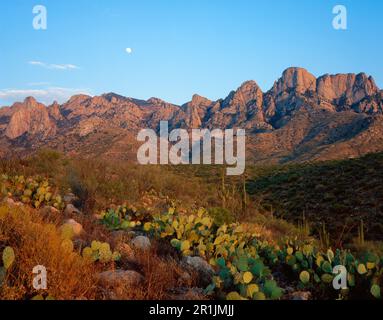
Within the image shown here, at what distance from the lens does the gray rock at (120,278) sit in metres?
2.95

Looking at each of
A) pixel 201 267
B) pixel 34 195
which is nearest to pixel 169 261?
pixel 201 267

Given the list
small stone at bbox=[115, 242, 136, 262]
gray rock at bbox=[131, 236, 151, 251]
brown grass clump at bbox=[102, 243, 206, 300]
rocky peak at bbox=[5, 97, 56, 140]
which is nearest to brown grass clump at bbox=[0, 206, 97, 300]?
brown grass clump at bbox=[102, 243, 206, 300]

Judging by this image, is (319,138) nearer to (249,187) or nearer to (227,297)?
(249,187)

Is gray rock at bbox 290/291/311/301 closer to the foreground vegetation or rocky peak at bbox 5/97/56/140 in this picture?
the foreground vegetation

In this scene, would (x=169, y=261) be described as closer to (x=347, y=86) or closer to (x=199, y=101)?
(x=199, y=101)

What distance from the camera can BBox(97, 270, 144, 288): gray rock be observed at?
2.95 meters

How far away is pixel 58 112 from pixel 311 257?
163426 mm

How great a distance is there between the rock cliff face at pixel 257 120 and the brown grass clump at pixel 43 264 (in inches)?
429

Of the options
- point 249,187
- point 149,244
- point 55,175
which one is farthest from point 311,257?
point 249,187

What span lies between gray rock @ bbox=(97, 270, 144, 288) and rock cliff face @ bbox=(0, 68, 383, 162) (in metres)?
11.4

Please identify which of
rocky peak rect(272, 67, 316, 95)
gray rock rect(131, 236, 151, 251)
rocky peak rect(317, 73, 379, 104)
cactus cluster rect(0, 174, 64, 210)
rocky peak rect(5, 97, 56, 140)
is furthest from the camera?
rocky peak rect(272, 67, 316, 95)

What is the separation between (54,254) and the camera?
288 cm

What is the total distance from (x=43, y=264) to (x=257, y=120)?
11912 centimetres

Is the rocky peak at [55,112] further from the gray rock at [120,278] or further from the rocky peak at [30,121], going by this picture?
the gray rock at [120,278]
